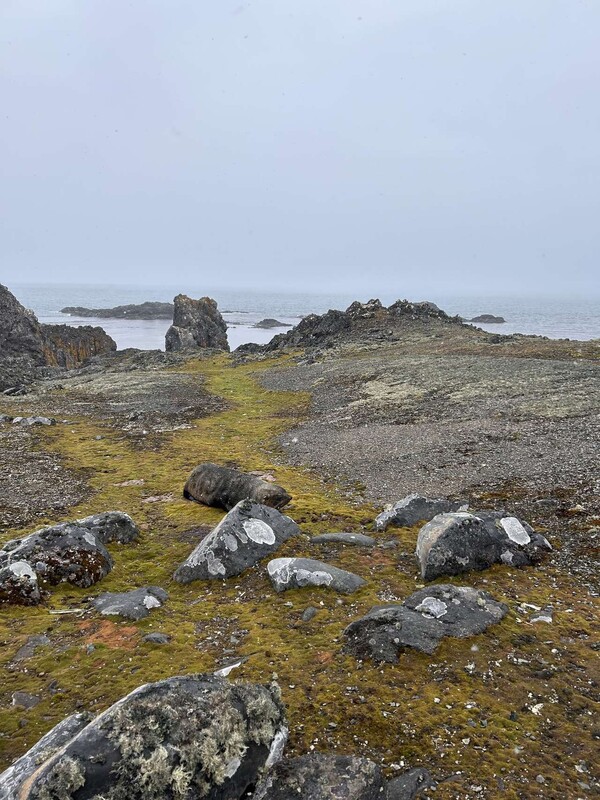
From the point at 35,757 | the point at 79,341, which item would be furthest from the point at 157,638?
the point at 79,341

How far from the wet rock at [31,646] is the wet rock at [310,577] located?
4345 millimetres

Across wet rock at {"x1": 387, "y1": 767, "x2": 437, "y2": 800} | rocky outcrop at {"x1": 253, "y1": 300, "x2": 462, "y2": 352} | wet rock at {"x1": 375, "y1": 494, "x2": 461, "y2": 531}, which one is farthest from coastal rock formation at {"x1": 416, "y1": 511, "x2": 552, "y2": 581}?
rocky outcrop at {"x1": 253, "y1": 300, "x2": 462, "y2": 352}

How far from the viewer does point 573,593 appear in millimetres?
10125

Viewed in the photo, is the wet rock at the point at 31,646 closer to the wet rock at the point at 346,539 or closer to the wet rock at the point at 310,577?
the wet rock at the point at 310,577

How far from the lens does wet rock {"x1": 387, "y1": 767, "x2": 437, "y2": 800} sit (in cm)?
A: 562

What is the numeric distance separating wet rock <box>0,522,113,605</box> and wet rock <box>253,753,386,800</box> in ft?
24.2

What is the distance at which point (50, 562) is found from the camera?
37.8ft

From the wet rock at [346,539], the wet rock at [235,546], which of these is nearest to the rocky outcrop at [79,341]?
the wet rock at [235,546]

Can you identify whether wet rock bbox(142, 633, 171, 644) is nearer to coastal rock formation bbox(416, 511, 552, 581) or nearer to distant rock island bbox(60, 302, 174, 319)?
coastal rock formation bbox(416, 511, 552, 581)

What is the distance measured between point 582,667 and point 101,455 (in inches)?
836

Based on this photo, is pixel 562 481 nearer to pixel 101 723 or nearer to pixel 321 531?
pixel 321 531

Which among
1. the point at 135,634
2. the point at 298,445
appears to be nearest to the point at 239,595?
the point at 135,634

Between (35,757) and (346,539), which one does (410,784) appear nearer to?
(35,757)

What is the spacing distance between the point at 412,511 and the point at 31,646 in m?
9.41
